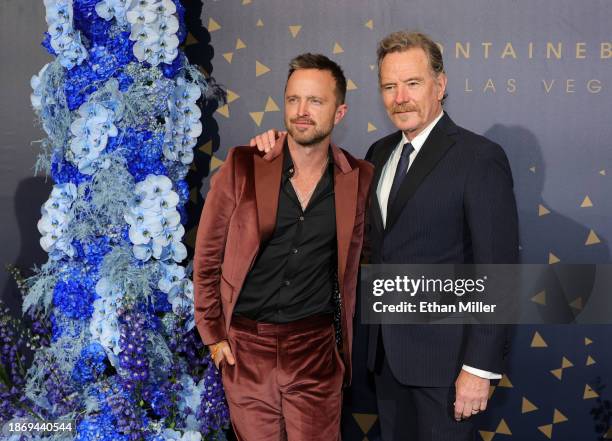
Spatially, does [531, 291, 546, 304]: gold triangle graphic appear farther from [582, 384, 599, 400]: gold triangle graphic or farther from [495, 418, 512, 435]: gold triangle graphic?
[495, 418, 512, 435]: gold triangle graphic

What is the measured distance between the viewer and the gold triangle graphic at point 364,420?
3.78 meters

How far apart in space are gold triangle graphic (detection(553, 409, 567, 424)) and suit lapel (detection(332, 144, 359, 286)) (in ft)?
5.86

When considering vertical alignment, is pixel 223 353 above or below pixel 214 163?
below

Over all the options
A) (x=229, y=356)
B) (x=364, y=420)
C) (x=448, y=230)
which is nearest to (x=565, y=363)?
(x=364, y=420)

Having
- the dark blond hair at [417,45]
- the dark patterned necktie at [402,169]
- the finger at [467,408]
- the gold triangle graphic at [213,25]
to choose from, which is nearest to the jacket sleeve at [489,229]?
the finger at [467,408]

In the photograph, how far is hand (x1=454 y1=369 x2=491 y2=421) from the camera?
2270mm

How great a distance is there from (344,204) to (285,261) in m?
0.31

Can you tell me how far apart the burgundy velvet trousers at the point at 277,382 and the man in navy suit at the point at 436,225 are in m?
0.26

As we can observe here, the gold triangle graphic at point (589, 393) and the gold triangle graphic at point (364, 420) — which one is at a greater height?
the gold triangle graphic at point (589, 393)

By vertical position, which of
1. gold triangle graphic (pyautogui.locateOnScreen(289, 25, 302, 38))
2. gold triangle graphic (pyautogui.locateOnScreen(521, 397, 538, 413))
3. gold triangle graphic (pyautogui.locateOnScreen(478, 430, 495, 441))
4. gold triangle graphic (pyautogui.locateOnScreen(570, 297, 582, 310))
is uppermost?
gold triangle graphic (pyautogui.locateOnScreen(289, 25, 302, 38))

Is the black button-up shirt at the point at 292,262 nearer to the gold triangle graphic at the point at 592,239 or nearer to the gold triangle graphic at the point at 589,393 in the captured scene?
the gold triangle graphic at the point at 592,239

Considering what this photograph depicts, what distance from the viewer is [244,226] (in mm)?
2545

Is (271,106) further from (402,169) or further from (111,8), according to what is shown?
(402,169)

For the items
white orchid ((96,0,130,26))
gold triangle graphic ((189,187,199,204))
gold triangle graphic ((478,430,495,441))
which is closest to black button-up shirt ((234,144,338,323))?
white orchid ((96,0,130,26))
